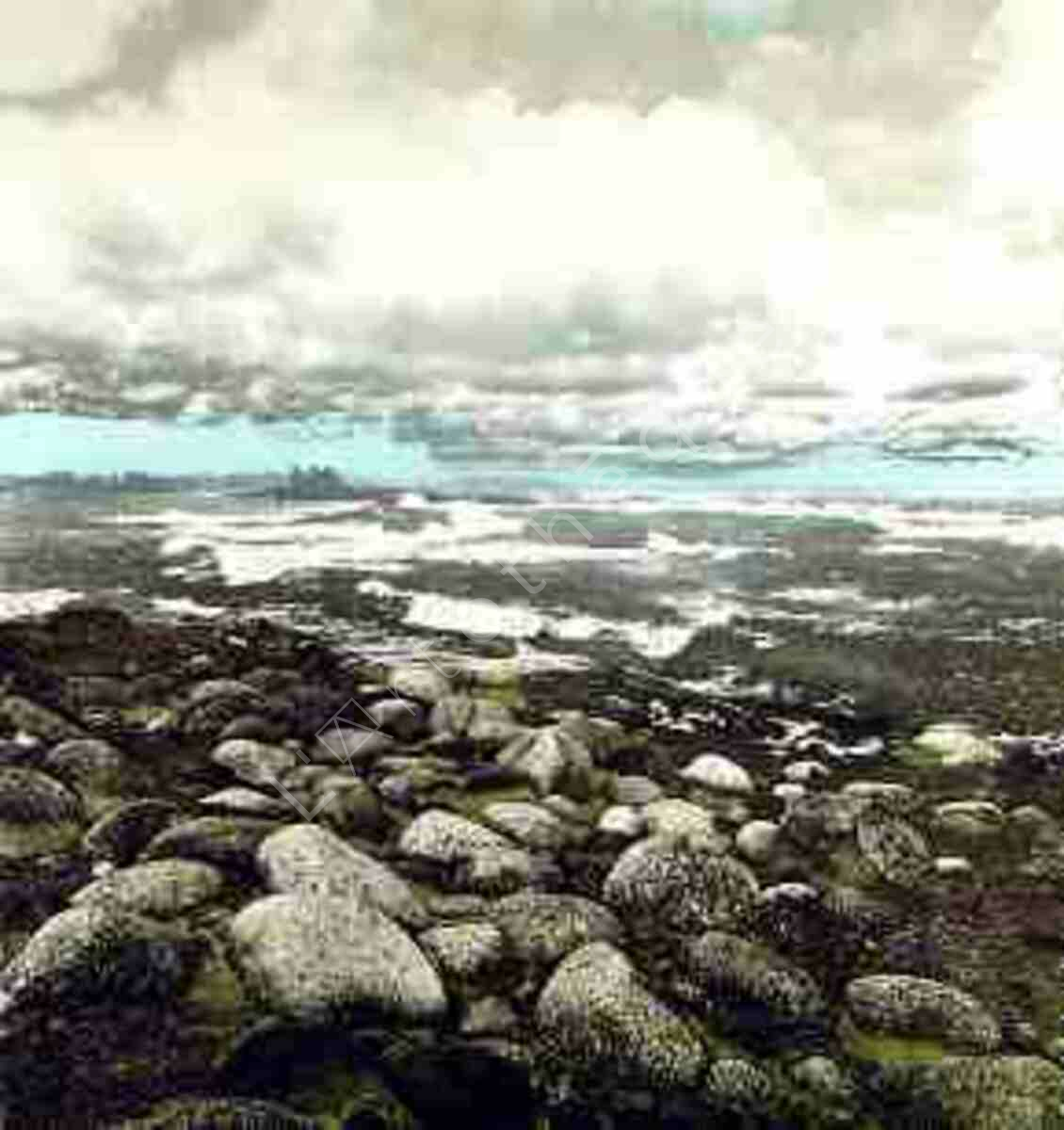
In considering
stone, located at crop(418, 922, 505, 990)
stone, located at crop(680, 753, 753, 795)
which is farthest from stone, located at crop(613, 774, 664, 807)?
stone, located at crop(418, 922, 505, 990)

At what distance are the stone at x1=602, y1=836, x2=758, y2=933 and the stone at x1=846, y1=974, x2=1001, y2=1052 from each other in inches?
116

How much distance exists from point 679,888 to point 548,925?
3354mm

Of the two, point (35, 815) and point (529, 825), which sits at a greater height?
point (35, 815)

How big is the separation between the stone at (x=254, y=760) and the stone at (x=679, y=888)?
25.0 feet

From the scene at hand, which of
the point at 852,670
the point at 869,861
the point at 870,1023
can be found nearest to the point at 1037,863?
the point at 869,861

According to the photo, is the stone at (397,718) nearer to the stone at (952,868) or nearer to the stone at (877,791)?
the stone at (877,791)

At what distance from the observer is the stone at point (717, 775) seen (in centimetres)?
3791

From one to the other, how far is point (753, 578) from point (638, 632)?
56.9 m

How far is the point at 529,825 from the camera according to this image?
30.4 metres

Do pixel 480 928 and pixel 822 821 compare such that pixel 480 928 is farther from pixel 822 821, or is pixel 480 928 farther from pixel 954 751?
pixel 954 751

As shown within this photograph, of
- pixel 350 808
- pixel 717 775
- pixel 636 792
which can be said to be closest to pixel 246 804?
pixel 350 808

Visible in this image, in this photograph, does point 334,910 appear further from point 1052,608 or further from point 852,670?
point 1052,608

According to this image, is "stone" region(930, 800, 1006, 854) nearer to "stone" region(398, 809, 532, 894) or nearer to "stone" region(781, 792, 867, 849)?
"stone" region(781, 792, 867, 849)

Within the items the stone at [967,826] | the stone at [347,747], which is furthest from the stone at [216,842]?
the stone at [967,826]
